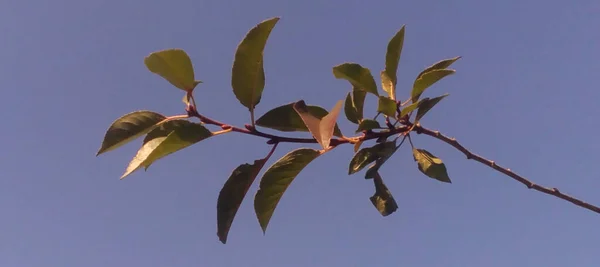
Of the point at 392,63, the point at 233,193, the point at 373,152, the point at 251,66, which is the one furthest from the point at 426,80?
the point at 233,193

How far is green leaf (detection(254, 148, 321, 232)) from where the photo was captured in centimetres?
213

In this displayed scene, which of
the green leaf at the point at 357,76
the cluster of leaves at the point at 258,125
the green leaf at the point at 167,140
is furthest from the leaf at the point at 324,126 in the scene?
the green leaf at the point at 167,140

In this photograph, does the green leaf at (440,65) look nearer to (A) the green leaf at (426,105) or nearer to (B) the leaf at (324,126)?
(A) the green leaf at (426,105)

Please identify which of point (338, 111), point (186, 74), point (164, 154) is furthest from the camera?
point (186, 74)

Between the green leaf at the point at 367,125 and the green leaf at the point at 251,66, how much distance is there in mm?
420

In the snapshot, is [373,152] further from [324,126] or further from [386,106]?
[324,126]

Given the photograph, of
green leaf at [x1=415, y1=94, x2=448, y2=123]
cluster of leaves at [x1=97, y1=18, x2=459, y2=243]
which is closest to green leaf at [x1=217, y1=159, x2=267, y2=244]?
cluster of leaves at [x1=97, y1=18, x2=459, y2=243]

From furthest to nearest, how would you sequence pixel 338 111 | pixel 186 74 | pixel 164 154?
pixel 186 74 → pixel 164 154 → pixel 338 111

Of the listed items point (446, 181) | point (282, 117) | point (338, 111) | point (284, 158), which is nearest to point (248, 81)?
point (282, 117)

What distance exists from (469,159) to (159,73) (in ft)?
4.02

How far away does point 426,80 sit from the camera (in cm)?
226

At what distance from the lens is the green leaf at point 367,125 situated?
2.13 meters

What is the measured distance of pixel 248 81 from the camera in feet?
7.28

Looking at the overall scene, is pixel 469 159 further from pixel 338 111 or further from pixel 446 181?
pixel 338 111
